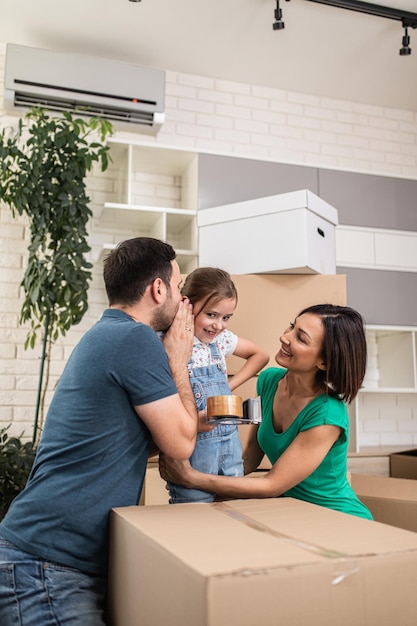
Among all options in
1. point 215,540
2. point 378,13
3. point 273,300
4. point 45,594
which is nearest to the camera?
point 215,540

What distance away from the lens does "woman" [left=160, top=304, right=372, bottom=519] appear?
1418 mm

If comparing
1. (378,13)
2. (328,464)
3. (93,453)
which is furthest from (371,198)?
(93,453)

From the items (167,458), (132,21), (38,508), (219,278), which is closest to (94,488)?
(38,508)

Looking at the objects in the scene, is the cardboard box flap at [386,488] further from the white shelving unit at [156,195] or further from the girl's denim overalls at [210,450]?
the white shelving unit at [156,195]

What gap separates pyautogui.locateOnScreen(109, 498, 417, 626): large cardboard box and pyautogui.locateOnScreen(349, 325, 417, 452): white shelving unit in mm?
2618

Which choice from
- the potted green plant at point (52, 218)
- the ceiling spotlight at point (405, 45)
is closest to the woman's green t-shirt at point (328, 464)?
the potted green plant at point (52, 218)

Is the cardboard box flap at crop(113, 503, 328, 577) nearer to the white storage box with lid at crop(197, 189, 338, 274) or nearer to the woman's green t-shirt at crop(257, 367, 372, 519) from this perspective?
the woman's green t-shirt at crop(257, 367, 372, 519)

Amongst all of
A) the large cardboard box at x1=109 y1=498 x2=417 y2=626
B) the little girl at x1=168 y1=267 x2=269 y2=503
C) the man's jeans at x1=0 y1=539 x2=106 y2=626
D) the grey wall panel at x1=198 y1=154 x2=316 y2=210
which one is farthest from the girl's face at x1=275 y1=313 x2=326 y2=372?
the grey wall panel at x1=198 y1=154 x2=316 y2=210

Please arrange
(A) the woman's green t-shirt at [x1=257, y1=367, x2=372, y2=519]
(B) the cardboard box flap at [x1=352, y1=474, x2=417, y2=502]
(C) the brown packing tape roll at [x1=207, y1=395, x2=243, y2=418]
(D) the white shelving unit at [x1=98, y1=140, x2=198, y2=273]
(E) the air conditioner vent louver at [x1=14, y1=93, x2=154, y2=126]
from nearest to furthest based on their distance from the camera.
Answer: (C) the brown packing tape roll at [x1=207, y1=395, x2=243, y2=418] → (A) the woman's green t-shirt at [x1=257, y1=367, x2=372, y2=519] → (B) the cardboard box flap at [x1=352, y1=474, x2=417, y2=502] → (D) the white shelving unit at [x1=98, y1=140, x2=198, y2=273] → (E) the air conditioner vent louver at [x1=14, y1=93, x2=154, y2=126]

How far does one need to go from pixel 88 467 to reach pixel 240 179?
2.48 m

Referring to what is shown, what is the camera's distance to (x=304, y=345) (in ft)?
5.38

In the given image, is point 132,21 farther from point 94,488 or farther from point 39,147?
point 94,488

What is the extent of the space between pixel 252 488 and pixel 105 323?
1.66ft

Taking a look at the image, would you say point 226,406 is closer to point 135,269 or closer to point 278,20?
point 135,269
